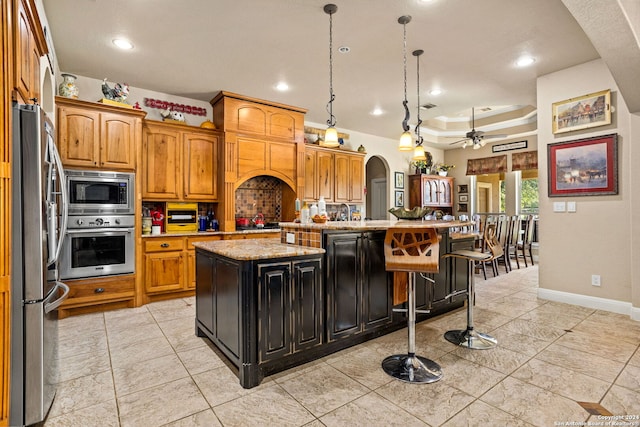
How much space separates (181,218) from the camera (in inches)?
180

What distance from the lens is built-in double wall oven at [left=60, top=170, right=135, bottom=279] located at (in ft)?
11.8

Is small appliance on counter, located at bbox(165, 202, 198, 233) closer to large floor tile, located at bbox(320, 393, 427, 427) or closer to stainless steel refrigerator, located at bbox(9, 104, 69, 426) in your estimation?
stainless steel refrigerator, located at bbox(9, 104, 69, 426)

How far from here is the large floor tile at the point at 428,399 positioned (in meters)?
1.84

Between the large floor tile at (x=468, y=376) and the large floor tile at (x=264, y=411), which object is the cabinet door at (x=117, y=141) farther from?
the large floor tile at (x=468, y=376)

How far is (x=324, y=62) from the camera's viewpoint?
3824mm

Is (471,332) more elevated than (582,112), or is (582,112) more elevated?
(582,112)

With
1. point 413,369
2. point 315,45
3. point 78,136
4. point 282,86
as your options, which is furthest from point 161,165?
point 413,369

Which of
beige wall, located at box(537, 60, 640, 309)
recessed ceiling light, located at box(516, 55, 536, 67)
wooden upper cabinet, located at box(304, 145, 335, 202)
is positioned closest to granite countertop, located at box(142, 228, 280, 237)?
wooden upper cabinet, located at box(304, 145, 335, 202)

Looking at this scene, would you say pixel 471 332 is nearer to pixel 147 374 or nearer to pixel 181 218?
pixel 147 374

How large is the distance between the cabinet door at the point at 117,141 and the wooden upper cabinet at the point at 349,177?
3486mm

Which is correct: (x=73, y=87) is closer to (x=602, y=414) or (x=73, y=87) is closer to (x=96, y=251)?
A: (x=96, y=251)

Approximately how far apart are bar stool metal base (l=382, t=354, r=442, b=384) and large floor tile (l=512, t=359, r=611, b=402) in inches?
21.5

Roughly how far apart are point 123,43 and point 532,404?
4572 mm

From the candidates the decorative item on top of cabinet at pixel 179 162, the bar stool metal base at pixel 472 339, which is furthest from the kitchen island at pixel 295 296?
the decorative item on top of cabinet at pixel 179 162
